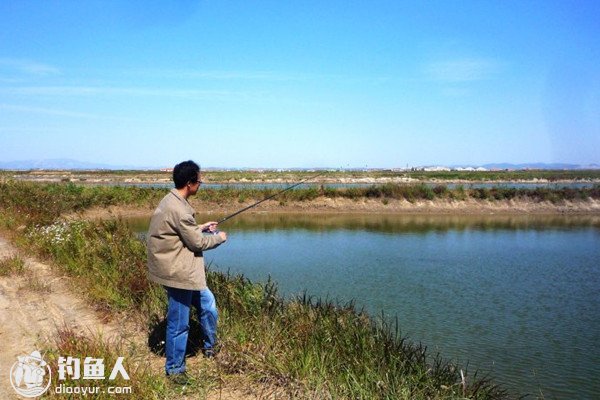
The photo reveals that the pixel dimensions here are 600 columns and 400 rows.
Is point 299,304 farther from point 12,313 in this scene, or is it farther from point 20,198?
point 20,198

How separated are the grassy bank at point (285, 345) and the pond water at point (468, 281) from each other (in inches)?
61.5

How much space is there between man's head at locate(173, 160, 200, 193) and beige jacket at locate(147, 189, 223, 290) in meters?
0.11

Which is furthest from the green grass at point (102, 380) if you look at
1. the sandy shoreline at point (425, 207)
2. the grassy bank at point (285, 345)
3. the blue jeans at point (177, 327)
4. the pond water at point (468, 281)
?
the sandy shoreline at point (425, 207)

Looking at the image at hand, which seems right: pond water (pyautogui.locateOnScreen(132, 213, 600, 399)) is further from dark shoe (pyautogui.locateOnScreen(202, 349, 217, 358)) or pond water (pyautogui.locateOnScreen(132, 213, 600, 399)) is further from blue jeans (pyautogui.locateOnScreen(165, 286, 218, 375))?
blue jeans (pyautogui.locateOnScreen(165, 286, 218, 375))

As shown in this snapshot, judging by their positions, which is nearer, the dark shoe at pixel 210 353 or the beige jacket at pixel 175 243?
the beige jacket at pixel 175 243

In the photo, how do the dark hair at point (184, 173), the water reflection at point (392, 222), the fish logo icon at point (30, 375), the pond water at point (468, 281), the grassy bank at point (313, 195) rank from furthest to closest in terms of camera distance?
1. the grassy bank at point (313, 195)
2. the water reflection at point (392, 222)
3. the pond water at point (468, 281)
4. the dark hair at point (184, 173)
5. the fish logo icon at point (30, 375)

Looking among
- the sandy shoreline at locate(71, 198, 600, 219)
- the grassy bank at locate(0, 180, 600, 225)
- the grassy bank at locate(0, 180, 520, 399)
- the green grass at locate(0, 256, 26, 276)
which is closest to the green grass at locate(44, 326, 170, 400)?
the grassy bank at locate(0, 180, 520, 399)

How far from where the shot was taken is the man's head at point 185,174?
4188mm

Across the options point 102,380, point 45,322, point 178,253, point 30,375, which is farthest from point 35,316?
point 178,253

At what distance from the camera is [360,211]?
3042cm

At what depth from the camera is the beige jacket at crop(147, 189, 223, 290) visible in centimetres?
403

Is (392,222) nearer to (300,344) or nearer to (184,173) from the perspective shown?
(300,344)

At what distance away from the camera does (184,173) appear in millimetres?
4191

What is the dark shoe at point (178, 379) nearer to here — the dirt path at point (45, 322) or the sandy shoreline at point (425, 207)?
the dirt path at point (45, 322)
